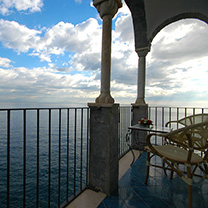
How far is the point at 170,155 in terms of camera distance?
1.39 m

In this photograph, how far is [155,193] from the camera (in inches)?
61.1

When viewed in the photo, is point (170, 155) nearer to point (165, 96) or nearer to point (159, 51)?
point (165, 96)

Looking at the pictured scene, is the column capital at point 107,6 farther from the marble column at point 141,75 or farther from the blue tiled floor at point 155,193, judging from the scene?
the blue tiled floor at point 155,193

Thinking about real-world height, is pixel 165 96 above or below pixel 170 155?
above

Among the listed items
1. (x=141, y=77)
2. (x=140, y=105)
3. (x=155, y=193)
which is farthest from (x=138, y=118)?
(x=155, y=193)

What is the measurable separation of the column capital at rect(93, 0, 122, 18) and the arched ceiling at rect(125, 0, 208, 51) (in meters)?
1.62

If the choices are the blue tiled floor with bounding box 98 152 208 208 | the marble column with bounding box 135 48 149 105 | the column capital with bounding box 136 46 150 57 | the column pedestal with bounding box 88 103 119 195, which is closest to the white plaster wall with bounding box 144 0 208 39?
the column capital with bounding box 136 46 150 57

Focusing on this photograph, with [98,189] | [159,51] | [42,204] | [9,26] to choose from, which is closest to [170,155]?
[98,189]

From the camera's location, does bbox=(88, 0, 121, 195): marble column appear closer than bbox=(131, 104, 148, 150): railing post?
Yes

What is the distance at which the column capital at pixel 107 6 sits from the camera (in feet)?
5.09

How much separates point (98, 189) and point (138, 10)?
3.94 metres

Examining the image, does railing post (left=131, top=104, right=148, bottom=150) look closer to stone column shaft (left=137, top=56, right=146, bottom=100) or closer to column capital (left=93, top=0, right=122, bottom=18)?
stone column shaft (left=137, top=56, right=146, bottom=100)

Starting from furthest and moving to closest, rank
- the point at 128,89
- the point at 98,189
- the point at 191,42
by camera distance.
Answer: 1. the point at 128,89
2. the point at 191,42
3. the point at 98,189

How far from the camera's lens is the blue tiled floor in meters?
1.37
